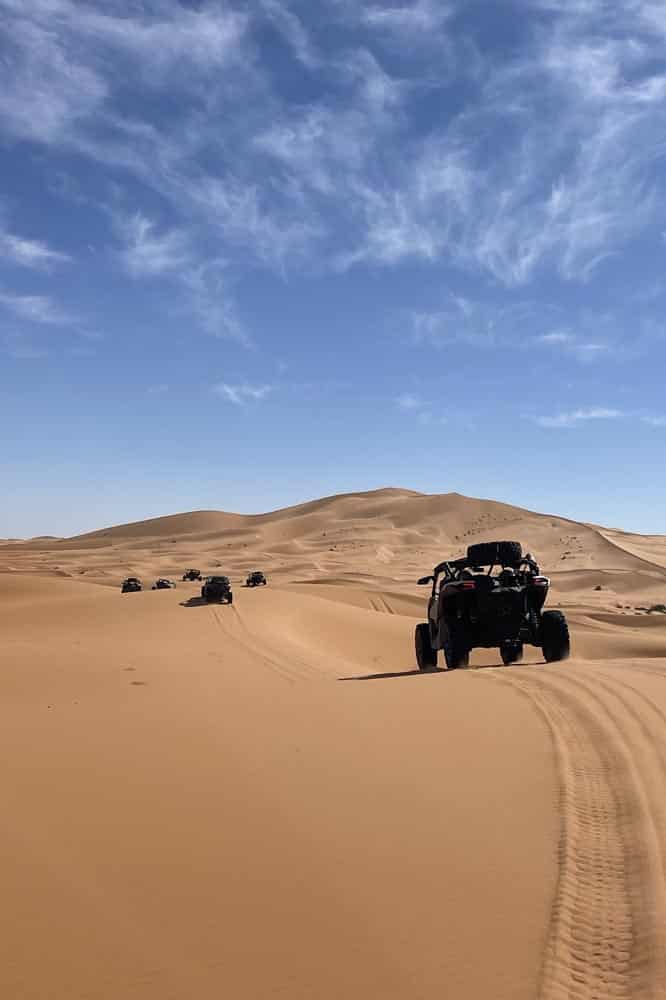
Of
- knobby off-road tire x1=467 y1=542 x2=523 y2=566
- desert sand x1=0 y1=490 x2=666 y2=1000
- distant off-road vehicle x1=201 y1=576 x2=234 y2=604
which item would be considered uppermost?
knobby off-road tire x1=467 y1=542 x2=523 y2=566

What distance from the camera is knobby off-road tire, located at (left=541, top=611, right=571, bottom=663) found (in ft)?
42.1

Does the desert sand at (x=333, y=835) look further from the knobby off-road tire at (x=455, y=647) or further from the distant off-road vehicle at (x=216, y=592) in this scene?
the distant off-road vehicle at (x=216, y=592)

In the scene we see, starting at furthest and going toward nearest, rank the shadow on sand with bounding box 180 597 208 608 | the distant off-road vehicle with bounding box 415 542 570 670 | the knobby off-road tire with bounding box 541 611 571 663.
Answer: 1. the shadow on sand with bounding box 180 597 208 608
2. the knobby off-road tire with bounding box 541 611 571 663
3. the distant off-road vehicle with bounding box 415 542 570 670

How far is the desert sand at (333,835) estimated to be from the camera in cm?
294

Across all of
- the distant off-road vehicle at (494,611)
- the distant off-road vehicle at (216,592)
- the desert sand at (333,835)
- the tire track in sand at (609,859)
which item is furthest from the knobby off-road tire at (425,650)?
the distant off-road vehicle at (216,592)

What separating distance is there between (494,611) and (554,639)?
4.54 feet

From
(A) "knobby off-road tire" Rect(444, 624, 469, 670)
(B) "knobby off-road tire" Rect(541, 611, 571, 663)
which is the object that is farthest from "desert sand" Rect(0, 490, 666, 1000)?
(B) "knobby off-road tire" Rect(541, 611, 571, 663)

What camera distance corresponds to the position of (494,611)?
40.0 feet

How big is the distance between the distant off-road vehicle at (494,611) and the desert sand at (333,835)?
1.02 meters

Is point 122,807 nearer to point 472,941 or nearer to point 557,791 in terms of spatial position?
point 472,941

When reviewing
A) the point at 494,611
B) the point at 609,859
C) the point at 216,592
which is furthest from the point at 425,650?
the point at 216,592

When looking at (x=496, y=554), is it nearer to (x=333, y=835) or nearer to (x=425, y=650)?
(x=425, y=650)

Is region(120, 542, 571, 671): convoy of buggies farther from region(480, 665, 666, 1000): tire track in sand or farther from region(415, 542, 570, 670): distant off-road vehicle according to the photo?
region(480, 665, 666, 1000): tire track in sand

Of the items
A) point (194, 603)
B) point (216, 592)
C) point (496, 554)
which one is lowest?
point (194, 603)
